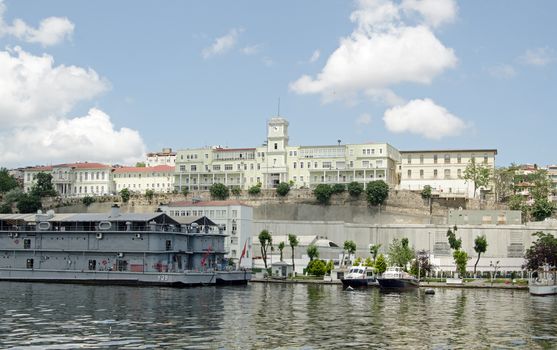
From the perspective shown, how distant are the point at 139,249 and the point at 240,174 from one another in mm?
→ 72514

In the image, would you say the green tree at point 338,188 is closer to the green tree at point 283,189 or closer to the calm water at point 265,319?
the green tree at point 283,189

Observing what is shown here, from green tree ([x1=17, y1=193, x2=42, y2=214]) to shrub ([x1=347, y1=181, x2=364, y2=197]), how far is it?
6932cm

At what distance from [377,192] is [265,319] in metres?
87.9

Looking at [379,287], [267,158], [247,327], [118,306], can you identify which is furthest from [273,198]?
[247,327]

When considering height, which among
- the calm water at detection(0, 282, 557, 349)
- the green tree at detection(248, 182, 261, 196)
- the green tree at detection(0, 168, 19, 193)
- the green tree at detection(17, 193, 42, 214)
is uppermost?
the green tree at detection(0, 168, 19, 193)

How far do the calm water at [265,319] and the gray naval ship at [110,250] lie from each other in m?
7.56

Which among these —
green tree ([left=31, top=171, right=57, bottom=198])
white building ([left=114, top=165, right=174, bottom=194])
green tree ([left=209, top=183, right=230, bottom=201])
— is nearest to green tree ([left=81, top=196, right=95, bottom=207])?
green tree ([left=31, top=171, right=57, bottom=198])

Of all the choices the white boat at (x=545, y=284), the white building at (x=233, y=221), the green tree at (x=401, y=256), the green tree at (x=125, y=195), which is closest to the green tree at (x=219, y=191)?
the green tree at (x=125, y=195)

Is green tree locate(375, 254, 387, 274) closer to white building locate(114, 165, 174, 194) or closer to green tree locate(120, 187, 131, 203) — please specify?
green tree locate(120, 187, 131, 203)

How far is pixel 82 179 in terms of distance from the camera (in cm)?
17962

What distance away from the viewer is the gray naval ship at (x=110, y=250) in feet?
286

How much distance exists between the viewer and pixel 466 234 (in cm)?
12375

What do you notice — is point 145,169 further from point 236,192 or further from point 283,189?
point 283,189

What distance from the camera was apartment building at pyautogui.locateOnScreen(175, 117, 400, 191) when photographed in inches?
5906
